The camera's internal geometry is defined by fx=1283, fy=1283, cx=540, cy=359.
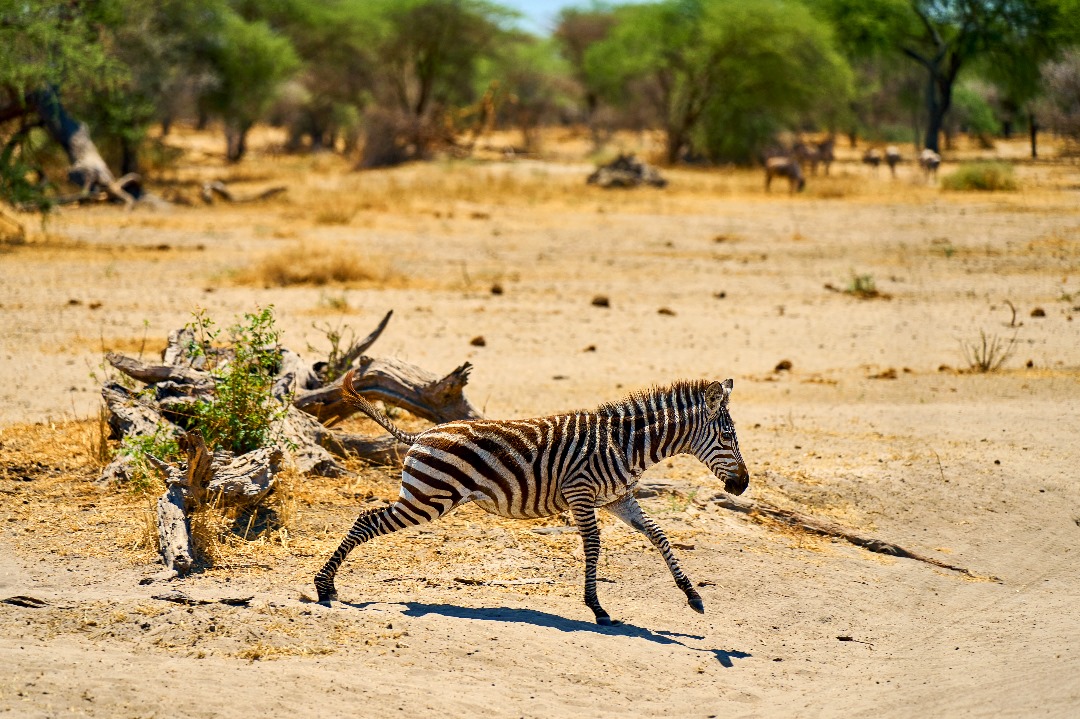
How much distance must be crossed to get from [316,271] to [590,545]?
11.3m

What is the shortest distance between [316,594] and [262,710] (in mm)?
1318

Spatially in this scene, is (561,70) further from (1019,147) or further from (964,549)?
(964,549)

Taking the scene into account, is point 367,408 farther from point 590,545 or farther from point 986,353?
point 986,353

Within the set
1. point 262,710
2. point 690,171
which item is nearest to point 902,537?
point 262,710

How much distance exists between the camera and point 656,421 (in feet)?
21.8

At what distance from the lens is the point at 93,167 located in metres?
25.3

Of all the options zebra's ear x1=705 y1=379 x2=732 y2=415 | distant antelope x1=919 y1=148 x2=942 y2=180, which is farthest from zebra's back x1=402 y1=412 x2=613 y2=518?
distant antelope x1=919 y1=148 x2=942 y2=180

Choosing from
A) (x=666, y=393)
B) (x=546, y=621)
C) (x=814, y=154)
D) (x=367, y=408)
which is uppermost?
(x=814, y=154)

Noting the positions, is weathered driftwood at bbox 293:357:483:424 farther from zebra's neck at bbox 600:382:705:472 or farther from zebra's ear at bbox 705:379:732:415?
zebra's ear at bbox 705:379:732:415

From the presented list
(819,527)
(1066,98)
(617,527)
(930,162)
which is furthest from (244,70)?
(819,527)

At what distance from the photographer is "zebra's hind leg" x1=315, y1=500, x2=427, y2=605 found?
20.7ft

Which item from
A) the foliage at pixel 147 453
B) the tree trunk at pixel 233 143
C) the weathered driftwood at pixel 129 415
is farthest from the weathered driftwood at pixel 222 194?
the foliage at pixel 147 453

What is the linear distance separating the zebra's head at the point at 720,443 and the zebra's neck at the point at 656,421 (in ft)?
0.17

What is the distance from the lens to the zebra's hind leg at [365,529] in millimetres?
6301
